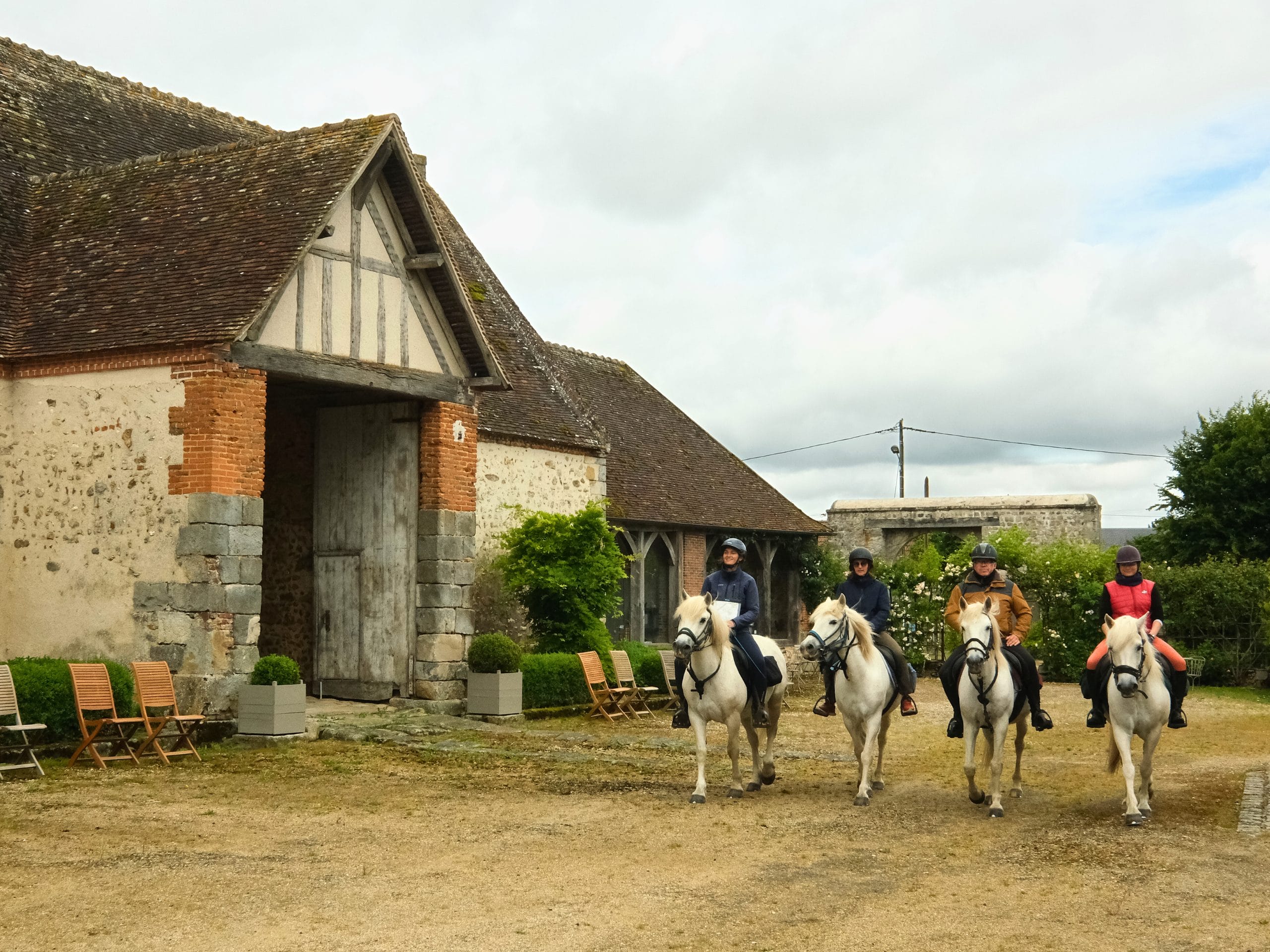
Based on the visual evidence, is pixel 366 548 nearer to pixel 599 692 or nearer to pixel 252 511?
pixel 252 511

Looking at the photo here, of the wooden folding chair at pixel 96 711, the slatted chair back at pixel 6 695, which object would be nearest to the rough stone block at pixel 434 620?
the wooden folding chair at pixel 96 711

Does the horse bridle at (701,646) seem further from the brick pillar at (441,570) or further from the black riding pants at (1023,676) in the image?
the brick pillar at (441,570)

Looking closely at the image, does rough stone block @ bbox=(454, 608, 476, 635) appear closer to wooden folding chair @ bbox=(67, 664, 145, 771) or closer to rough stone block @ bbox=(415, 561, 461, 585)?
A: rough stone block @ bbox=(415, 561, 461, 585)

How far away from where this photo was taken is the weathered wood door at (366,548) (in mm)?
16297

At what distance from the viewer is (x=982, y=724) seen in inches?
392

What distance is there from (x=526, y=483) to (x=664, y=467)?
6922mm

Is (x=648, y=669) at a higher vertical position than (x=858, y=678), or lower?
lower

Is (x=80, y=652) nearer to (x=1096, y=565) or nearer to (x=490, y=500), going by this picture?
(x=490, y=500)

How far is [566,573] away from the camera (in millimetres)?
18078

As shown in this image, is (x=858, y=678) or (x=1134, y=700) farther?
(x=858, y=678)

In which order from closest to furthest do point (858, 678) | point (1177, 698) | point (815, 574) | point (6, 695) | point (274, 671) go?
1. point (1177, 698)
2. point (858, 678)
3. point (6, 695)
4. point (274, 671)
5. point (815, 574)

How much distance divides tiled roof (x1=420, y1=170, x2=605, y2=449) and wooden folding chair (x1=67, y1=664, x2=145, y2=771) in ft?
25.8

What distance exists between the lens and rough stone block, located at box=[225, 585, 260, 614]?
13.2 m

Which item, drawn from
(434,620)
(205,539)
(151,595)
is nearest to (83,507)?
(151,595)
